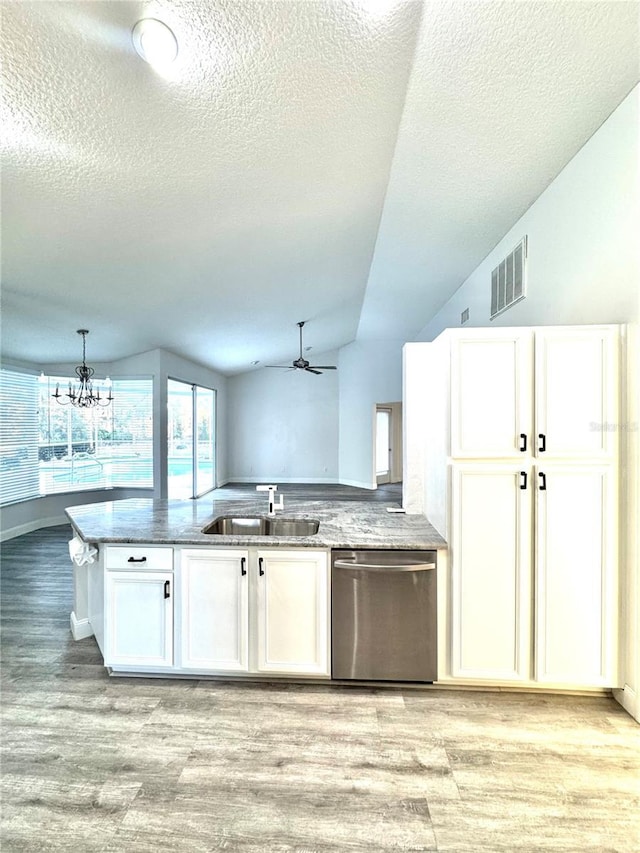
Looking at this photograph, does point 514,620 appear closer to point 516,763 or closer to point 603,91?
point 516,763

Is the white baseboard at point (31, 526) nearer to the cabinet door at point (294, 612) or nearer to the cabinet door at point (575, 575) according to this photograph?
the cabinet door at point (294, 612)

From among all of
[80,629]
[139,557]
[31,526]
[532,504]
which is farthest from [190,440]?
[532,504]

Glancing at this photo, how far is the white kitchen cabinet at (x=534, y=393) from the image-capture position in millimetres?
2092

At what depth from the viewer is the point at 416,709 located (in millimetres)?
2145

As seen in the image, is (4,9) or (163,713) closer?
(4,9)

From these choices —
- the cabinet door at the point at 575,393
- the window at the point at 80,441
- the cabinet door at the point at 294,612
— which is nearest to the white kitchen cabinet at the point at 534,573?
the cabinet door at the point at 575,393

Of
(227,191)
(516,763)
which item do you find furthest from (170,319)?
(516,763)

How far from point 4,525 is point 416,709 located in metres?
5.87

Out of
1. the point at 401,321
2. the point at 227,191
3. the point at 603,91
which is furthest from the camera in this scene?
the point at 401,321

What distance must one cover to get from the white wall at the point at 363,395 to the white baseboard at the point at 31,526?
5700 millimetres

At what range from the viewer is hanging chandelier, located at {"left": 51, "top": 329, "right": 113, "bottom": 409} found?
4836 mm

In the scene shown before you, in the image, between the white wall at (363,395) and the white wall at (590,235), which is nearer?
the white wall at (590,235)

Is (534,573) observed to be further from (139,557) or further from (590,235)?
(139,557)

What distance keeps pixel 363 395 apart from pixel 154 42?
779 cm
